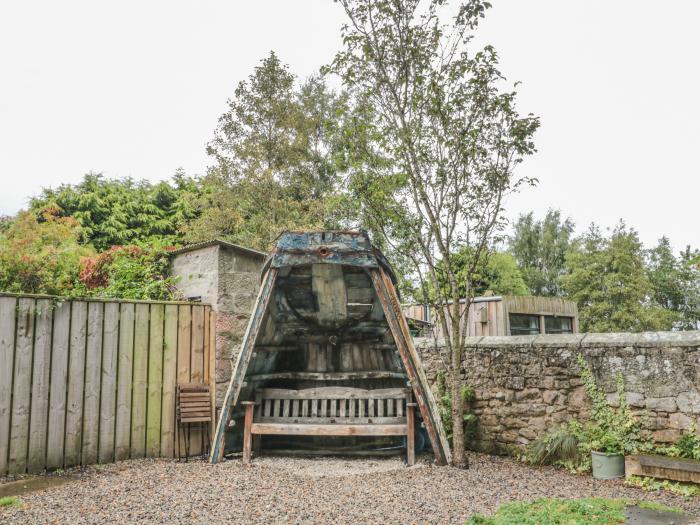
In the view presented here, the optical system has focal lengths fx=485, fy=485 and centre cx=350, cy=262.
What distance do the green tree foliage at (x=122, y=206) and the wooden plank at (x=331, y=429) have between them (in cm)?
1051

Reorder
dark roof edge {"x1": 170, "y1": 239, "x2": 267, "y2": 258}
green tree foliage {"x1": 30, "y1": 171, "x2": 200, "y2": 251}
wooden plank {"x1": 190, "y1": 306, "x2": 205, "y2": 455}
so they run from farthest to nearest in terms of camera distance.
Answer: green tree foliage {"x1": 30, "y1": 171, "x2": 200, "y2": 251} → dark roof edge {"x1": 170, "y1": 239, "x2": 267, "y2": 258} → wooden plank {"x1": 190, "y1": 306, "x2": 205, "y2": 455}

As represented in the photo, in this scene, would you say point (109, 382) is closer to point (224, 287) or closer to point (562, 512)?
point (224, 287)

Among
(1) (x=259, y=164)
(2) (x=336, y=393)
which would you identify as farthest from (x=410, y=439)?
(1) (x=259, y=164)

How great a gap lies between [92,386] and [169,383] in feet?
2.67

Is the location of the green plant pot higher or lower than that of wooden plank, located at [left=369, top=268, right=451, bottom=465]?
lower

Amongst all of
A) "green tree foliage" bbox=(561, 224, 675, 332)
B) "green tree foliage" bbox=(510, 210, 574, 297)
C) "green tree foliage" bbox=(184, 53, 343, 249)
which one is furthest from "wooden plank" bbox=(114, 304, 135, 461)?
"green tree foliage" bbox=(510, 210, 574, 297)

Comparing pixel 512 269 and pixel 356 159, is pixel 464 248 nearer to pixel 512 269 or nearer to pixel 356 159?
pixel 356 159

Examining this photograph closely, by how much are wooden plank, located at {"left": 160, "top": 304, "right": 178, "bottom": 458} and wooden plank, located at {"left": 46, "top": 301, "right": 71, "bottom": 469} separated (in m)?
1.00

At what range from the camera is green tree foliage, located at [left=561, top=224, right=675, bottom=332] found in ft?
70.1

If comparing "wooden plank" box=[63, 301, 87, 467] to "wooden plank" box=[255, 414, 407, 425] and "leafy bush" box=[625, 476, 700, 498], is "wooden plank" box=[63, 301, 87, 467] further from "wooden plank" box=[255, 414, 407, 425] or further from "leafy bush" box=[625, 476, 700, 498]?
"leafy bush" box=[625, 476, 700, 498]

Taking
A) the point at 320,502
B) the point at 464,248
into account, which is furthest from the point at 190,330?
the point at 464,248

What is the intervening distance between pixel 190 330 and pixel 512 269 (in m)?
18.1

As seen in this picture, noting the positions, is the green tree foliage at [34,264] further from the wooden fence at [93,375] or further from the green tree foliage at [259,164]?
the green tree foliage at [259,164]

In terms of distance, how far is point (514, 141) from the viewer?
5.49 metres
